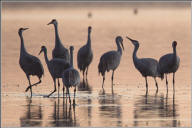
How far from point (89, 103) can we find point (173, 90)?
10.9ft

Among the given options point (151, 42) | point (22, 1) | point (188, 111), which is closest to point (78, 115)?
point (188, 111)

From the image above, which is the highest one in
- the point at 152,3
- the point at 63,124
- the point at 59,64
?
the point at 152,3

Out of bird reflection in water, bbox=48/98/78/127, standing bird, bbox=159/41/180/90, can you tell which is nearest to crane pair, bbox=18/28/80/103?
bird reflection in water, bbox=48/98/78/127

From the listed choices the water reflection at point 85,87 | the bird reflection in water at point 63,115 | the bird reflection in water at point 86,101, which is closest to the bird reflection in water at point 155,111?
the bird reflection in water at point 86,101

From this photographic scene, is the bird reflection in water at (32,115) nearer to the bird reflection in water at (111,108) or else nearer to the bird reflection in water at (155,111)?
the bird reflection in water at (111,108)

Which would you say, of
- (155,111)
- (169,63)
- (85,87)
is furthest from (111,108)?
(169,63)

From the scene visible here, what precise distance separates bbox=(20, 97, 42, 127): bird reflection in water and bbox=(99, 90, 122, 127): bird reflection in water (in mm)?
1268

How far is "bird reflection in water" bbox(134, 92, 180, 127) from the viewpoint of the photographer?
14.8 metres

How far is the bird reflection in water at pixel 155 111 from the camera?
48.6ft

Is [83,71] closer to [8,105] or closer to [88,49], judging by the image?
[88,49]

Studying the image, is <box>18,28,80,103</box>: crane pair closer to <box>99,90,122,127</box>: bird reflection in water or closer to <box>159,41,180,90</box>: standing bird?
<box>99,90,122,127</box>: bird reflection in water

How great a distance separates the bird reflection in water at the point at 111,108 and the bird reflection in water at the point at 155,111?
360 mm

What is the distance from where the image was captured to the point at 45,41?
40.6 meters

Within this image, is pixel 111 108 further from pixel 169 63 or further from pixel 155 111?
pixel 169 63
